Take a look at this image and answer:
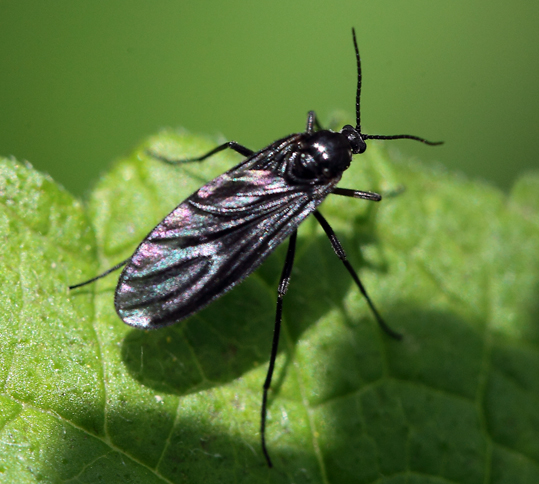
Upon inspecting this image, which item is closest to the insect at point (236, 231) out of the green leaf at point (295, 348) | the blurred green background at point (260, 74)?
the green leaf at point (295, 348)

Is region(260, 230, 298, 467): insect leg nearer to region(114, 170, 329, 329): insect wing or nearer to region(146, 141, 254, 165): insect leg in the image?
region(114, 170, 329, 329): insect wing

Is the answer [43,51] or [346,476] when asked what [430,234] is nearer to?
[346,476]

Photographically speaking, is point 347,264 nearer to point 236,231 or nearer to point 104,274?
point 236,231

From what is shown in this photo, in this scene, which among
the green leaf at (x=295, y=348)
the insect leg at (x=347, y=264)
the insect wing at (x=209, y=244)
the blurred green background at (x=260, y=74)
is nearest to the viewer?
the green leaf at (x=295, y=348)

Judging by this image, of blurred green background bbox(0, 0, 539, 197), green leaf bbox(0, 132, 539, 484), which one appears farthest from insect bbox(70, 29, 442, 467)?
blurred green background bbox(0, 0, 539, 197)

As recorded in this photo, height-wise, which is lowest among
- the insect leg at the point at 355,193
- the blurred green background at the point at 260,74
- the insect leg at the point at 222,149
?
the insect leg at the point at 355,193

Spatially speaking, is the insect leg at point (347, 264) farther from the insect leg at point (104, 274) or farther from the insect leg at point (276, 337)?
the insect leg at point (104, 274)

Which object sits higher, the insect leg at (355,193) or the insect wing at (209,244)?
the insect leg at (355,193)
